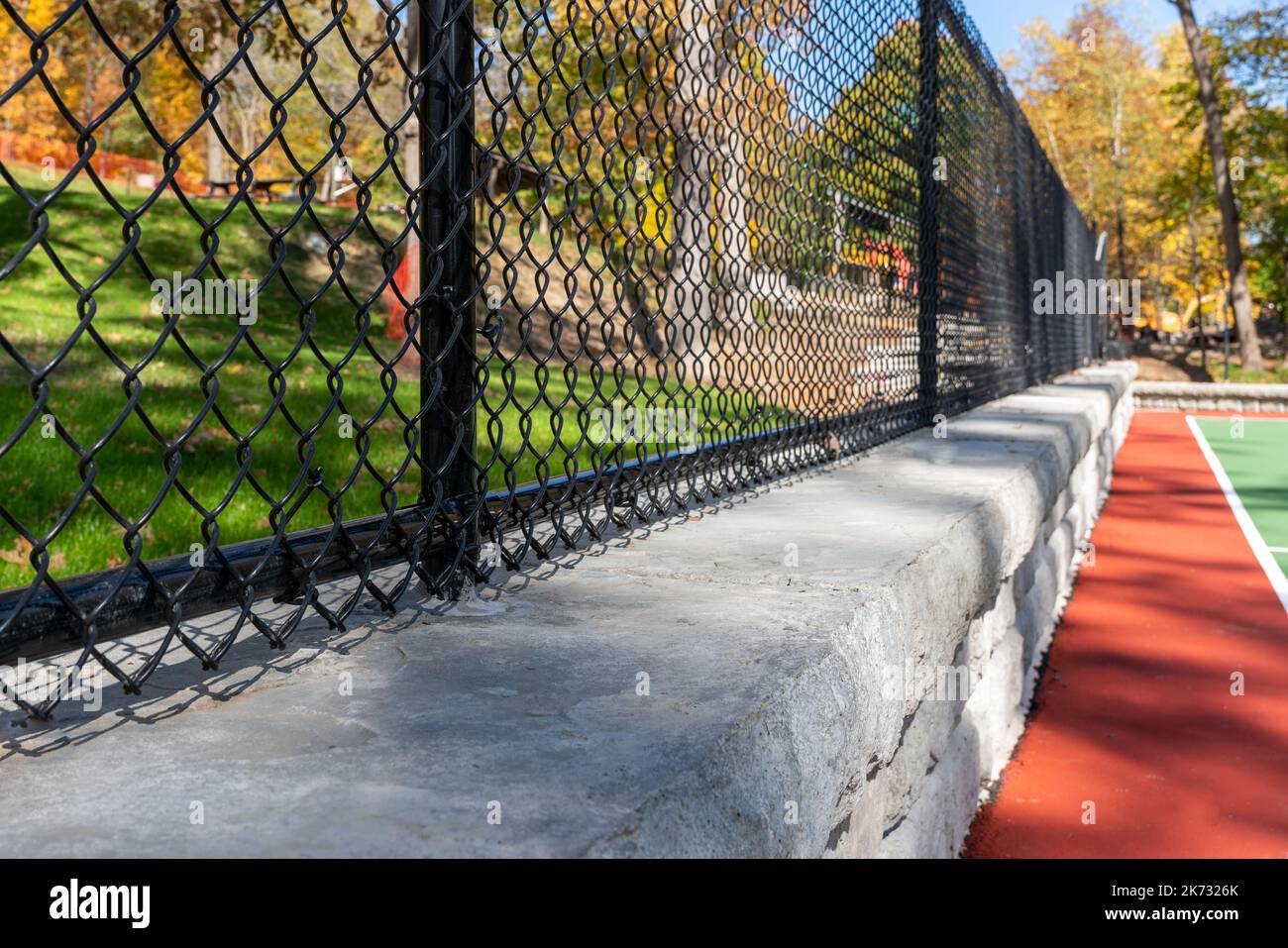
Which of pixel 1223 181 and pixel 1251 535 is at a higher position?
pixel 1223 181

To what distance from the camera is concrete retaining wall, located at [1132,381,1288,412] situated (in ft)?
67.6

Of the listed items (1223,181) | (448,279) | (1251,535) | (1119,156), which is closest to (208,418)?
(448,279)

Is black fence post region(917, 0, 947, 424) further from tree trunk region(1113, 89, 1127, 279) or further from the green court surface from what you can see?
tree trunk region(1113, 89, 1127, 279)

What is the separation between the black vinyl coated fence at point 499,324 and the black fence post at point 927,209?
26 millimetres

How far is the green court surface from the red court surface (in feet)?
3.52

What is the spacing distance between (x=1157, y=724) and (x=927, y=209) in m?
3.05

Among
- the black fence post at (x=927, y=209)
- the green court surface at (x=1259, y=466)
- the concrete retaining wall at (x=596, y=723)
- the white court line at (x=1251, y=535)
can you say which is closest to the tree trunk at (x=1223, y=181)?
the green court surface at (x=1259, y=466)

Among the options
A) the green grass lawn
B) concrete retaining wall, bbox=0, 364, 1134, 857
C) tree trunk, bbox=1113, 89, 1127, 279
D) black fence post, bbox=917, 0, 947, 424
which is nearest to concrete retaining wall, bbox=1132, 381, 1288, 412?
the green grass lawn

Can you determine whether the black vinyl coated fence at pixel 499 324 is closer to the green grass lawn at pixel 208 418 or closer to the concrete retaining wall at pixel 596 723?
the green grass lawn at pixel 208 418

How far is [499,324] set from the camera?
2.29 metres

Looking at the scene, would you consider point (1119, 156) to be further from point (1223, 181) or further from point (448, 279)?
point (448, 279)
